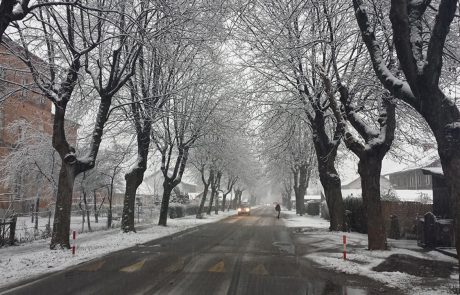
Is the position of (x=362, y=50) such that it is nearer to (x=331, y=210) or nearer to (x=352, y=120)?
(x=352, y=120)

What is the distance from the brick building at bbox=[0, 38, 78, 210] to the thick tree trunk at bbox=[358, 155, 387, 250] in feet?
41.7

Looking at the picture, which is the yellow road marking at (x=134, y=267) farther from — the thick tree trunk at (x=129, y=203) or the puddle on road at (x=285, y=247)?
the thick tree trunk at (x=129, y=203)

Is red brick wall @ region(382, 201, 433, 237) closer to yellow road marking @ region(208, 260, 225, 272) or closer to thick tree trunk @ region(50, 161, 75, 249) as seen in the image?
yellow road marking @ region(208, 260, 225, 272)

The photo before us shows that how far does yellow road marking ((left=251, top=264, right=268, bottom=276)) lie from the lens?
1198 cm

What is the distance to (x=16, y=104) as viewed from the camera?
3672 centimetres

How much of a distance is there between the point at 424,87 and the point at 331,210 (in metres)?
16.9

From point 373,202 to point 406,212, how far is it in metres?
8.70

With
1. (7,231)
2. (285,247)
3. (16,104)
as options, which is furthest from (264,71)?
(16,104)

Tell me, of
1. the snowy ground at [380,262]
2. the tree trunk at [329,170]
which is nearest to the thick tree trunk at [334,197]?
the tree trunk at [329,170]

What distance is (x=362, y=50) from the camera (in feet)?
68.1

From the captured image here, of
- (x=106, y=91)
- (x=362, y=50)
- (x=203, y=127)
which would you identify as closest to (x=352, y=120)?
(x=362, y=50)

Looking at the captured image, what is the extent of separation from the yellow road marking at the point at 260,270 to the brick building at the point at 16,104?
1020 centimetres

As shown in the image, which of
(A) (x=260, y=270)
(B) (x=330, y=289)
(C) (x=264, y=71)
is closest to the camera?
(B) (x=330, y=289)

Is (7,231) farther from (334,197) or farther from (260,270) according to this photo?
(334,197)
